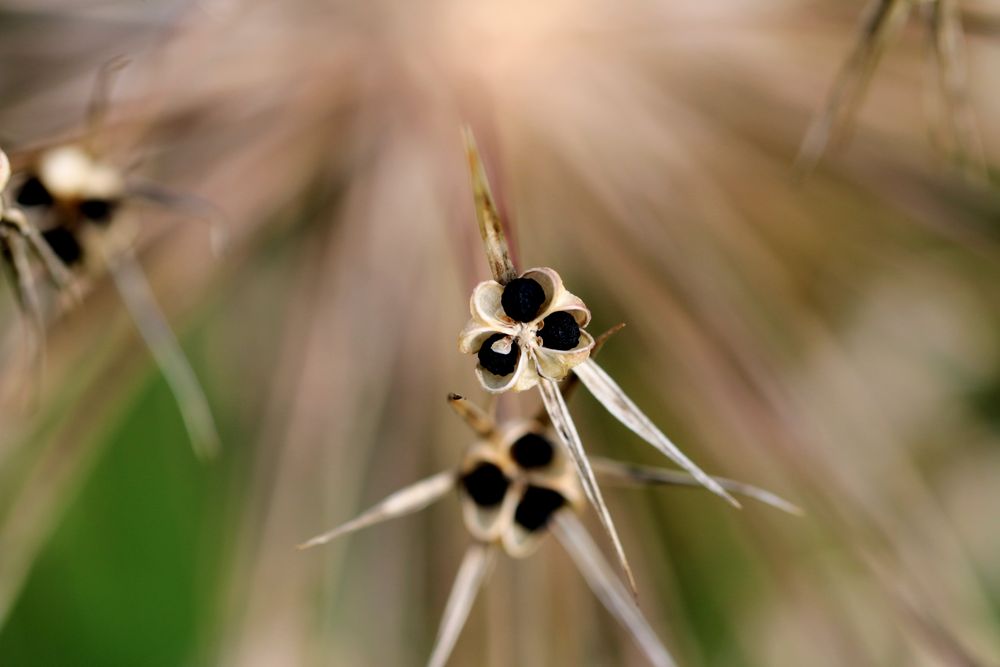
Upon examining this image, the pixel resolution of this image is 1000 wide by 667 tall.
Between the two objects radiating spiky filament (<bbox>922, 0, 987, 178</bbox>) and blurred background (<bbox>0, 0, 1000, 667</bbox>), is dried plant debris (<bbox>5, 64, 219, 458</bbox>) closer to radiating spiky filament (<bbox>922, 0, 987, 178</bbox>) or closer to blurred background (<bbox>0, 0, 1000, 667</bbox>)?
blurred background (<bbox>0, 0, 1000, 667</bbox>)

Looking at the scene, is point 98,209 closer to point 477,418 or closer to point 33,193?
point 33,193

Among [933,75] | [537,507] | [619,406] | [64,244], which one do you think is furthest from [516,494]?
[933,75]

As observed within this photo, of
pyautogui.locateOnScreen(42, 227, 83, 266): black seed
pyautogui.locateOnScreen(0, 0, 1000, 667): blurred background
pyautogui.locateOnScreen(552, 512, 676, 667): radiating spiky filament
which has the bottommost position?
pyautogui.locateOnScreen(0, 0, 1000, 667): blurred background

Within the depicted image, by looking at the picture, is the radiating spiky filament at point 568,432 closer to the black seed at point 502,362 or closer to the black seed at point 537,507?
the black seed at point 502,362

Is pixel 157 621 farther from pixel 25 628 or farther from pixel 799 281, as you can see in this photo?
pixel 799 281

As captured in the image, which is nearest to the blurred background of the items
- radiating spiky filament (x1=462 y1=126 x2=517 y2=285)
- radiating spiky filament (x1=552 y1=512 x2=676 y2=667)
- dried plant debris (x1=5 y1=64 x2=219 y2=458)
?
dried plant debris (x1=5 y1=64 x2=219 y2=458)

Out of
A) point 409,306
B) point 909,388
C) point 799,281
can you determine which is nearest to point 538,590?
point 409,306

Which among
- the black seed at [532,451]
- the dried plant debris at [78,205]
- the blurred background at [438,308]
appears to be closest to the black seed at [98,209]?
the dried plant debris at [78,205]
